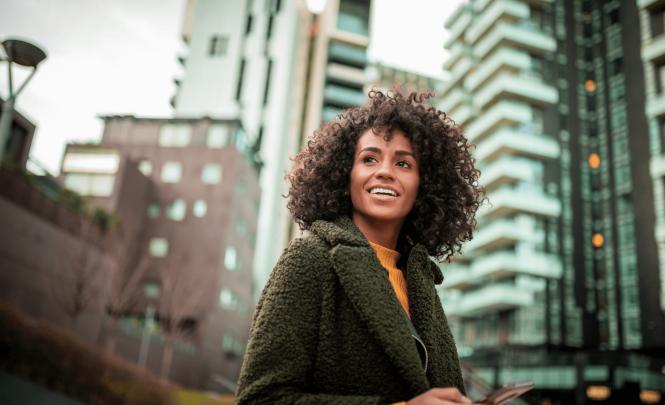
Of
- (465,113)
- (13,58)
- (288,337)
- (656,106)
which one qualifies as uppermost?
(465,113)

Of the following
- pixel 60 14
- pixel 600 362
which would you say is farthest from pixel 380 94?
pixel 600 362

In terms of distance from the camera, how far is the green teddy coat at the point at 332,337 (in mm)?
1884

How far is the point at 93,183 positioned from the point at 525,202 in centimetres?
2911

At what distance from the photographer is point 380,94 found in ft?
8.63

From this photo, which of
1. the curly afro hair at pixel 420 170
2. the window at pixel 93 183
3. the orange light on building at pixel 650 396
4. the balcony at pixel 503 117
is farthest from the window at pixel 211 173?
the curly afro hair at pixel 420 170

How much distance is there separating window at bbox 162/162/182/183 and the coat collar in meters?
43.3

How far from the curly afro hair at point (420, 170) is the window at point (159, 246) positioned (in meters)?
40.4

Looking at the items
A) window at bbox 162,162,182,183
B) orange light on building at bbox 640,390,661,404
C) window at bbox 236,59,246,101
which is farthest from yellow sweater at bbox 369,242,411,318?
window at bbox 236,59,246,101

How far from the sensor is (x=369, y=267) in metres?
2.07

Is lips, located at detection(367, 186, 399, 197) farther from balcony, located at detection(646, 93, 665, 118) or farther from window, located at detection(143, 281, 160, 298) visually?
window, located at detection(143, 281, 160, 298)

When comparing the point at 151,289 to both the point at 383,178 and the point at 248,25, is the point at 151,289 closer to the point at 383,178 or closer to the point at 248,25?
the point at 248,25

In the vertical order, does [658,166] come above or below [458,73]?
below

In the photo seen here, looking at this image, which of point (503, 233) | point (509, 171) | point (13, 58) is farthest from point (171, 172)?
point (13, 58)

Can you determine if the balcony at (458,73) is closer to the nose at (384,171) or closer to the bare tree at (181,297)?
the bare tree at (181,297)
